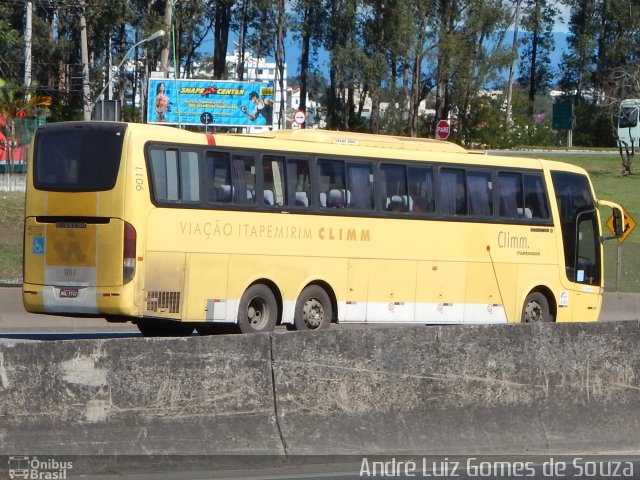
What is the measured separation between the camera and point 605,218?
43000 mm

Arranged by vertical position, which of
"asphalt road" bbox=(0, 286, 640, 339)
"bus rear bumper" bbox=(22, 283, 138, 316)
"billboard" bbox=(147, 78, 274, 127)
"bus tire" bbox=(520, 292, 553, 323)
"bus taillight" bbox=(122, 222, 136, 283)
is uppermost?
"billboard" bbox=(147, 78, 274, 127)

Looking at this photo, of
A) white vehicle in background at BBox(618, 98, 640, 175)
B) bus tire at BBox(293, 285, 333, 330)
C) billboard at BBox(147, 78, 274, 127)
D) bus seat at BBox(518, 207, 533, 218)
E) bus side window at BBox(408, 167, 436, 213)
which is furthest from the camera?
billboard at BBox(147, 78, 274, 127)

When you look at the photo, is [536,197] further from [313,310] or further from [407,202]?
[313,310]

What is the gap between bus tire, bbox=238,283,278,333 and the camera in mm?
17891

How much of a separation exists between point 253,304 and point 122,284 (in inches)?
99.5

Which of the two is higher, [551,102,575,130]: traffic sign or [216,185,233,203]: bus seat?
[551,102,575,130]: traffic sign

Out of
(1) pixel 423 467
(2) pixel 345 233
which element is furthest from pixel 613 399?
(2) pixel 345 233

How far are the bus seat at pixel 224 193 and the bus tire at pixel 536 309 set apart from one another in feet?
21.5

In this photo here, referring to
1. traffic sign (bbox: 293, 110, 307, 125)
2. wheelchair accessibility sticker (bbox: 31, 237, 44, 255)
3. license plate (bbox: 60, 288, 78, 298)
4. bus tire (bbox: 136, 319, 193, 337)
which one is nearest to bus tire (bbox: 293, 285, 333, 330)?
bus tire (bbox: 136, 319, 193, 337)

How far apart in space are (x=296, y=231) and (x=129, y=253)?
3204 millimetres

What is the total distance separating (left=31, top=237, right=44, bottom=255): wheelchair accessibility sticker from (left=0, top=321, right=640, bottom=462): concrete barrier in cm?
857

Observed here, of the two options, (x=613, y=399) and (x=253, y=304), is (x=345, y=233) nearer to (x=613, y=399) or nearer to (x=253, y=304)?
(x=253, y=304)

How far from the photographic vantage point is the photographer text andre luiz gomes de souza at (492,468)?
9.27 meters

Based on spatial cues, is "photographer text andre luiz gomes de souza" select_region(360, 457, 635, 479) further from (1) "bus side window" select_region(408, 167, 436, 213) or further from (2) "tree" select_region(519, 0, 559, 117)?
(2) "tree" select_region(519, 0, 559, 117)
